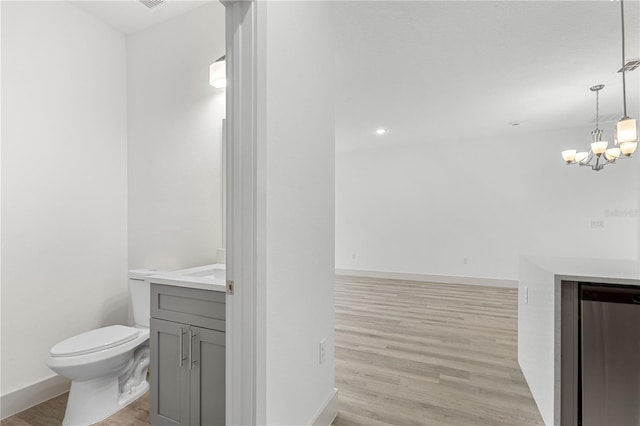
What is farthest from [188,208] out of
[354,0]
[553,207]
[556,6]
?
[553,207]

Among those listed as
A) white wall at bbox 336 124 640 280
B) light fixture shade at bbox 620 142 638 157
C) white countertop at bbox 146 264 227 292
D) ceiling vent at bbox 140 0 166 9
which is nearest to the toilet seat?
white countertop at bbox 146 264 227 292

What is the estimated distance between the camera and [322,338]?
1738 millimetres

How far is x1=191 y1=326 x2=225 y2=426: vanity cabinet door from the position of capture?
148 centimetres

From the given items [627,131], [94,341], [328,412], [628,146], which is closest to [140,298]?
[94,341]

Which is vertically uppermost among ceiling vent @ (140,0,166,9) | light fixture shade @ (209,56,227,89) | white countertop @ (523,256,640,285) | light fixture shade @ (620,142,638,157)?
ceiling vent @ (140,0,166,9)

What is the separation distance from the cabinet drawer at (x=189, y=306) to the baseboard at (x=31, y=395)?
117 cm

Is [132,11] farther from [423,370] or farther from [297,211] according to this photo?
[423,370]

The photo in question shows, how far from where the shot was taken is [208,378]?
1.51m

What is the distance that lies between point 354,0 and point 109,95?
2.08 m

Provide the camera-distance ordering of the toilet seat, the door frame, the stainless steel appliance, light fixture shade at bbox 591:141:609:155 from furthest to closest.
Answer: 1. light fixture shade at bbox 591:141:609:155
2. the toilet seat
3. the stainless steel appliance
4. the door frame

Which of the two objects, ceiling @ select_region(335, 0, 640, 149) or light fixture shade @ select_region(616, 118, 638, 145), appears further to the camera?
light fixture shade @ select_region(616, 118, 638, 145)

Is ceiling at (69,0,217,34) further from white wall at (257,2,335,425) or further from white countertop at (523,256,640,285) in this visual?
white countertop at (523,256,640,285)

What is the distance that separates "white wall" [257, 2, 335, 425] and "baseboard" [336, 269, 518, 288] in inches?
185

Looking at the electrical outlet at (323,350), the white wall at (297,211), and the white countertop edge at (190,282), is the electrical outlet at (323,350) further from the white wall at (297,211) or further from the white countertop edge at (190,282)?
the white countertop edge at (190,282)
